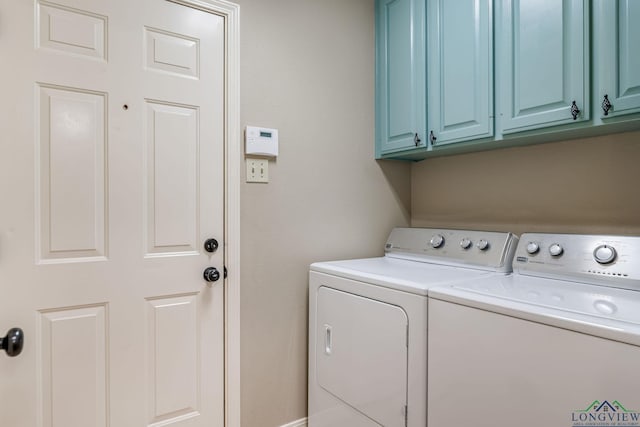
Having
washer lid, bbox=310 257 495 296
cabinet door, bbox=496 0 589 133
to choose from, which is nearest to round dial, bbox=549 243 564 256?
washer lid, bbox=310 257 495 296

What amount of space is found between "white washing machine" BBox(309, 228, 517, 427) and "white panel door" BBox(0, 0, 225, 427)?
0.47 m

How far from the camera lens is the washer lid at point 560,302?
0.87 meters

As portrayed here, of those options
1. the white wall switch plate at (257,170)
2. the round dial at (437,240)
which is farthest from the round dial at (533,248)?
the white wall switch plate at (257,170)

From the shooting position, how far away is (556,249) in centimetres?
142

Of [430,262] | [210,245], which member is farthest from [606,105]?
[210,245]

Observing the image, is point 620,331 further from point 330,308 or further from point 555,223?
point 330,308

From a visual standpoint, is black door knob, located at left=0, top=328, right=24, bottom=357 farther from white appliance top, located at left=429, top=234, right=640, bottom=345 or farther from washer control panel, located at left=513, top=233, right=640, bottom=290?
washer control panel, located at left=513, top=233, right=640, bottom=290

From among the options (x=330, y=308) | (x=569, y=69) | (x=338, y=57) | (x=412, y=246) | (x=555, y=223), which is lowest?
(x=330, y=308)

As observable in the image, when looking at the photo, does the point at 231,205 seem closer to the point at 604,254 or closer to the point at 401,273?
the point at 401,273

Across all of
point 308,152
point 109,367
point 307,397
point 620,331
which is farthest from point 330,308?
point 620,331

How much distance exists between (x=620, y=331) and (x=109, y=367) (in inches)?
63.9

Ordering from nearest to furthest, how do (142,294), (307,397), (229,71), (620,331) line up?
(620,331) → (142,294) → (229,71) → (307,397)

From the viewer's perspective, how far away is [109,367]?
4.63 ft

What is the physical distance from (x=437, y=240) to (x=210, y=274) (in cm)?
111
